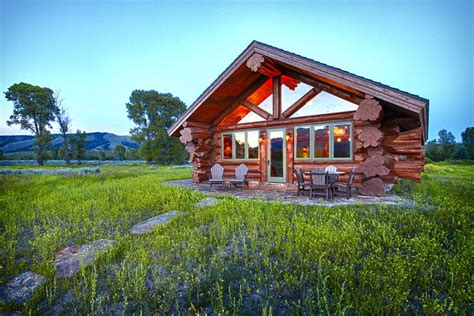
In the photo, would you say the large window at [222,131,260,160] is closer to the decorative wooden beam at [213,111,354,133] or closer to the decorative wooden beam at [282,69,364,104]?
the decorative wooden beam at [213,111,354,133]

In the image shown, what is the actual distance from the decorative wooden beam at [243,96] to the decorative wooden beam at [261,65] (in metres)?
0.75

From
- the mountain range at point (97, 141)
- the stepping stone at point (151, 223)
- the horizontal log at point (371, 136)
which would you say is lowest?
the stepping stone at point (151, 223)

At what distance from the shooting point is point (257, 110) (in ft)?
32.3

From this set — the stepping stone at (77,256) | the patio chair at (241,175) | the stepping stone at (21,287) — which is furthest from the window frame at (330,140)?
the stepping stone at (21,287)

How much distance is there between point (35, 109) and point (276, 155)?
31.6 meters

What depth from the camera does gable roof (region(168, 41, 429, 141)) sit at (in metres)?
6.06

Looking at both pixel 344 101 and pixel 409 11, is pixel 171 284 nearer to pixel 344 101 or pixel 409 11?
pixel 344 101

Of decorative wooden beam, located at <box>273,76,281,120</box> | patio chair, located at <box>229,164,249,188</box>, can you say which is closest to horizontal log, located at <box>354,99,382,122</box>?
decorative wooden beam, located at <box>273,76,281,120</box>

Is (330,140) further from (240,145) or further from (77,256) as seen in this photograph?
(77,256)

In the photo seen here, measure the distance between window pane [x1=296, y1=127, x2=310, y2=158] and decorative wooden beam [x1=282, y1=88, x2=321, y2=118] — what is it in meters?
0.82

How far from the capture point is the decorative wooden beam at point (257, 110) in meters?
9.57

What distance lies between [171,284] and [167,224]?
226cm

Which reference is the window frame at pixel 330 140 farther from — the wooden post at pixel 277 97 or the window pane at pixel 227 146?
the window pane at pixel 227 146

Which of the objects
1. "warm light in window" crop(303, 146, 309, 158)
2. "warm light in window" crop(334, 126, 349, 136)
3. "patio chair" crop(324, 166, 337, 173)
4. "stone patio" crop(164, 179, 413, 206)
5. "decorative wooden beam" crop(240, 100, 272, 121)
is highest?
"decorative wooden beam" crop(240, 100, 272, 121)
